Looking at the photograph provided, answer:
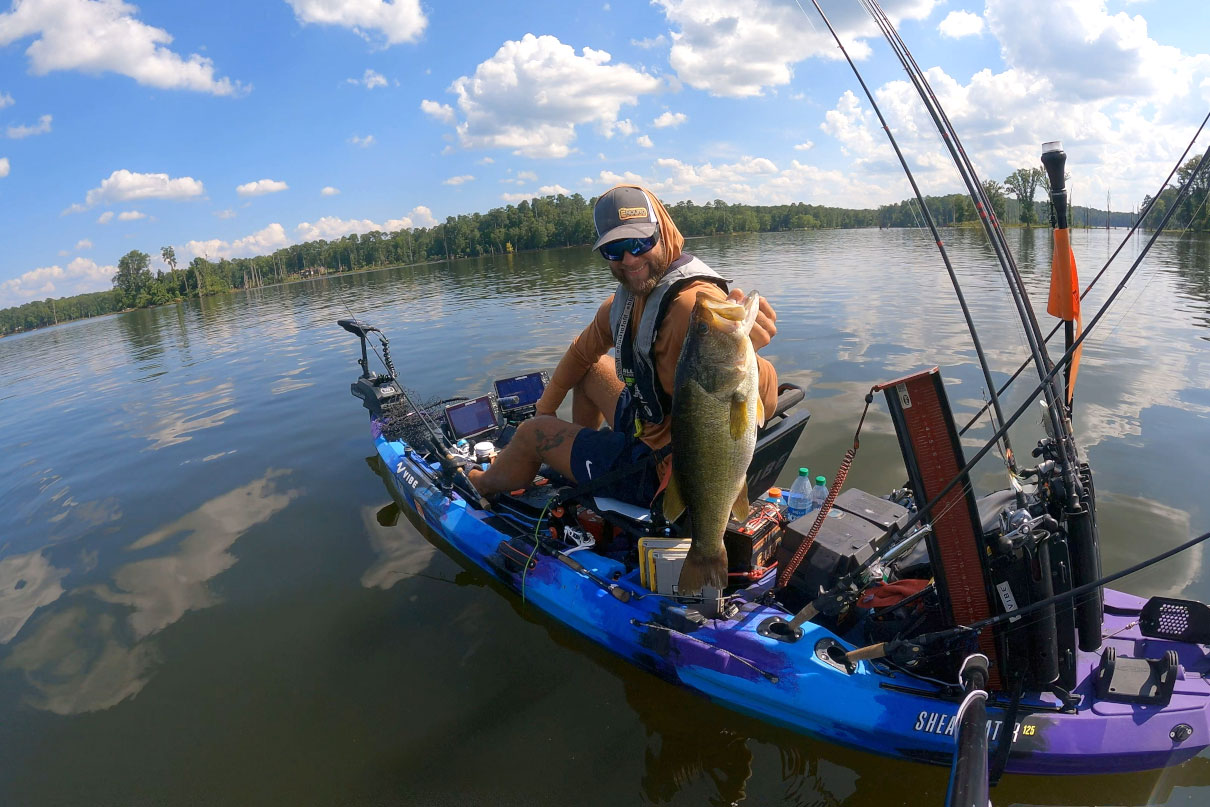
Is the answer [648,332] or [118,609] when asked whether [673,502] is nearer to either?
[648,332]

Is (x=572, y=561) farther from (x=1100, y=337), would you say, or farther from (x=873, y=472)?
(x=1100, y=337)

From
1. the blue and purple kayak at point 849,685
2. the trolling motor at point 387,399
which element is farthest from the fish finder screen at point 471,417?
the blue and purple kayak at point 849,685

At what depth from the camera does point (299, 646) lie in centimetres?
499

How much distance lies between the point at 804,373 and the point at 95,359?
25.7m

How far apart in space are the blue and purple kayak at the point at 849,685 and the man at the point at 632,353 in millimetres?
787

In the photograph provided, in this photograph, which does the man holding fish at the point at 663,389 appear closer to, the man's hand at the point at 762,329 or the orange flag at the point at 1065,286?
the man's hand at the point at 762,329

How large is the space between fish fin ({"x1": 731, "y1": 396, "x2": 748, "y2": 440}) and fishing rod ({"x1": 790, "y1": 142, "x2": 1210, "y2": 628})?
102 centimetres

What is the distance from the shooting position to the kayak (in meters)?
2.77

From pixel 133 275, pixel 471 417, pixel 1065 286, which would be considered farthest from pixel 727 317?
pixel 133 275

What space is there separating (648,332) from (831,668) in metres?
2.04

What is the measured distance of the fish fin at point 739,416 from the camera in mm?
2271

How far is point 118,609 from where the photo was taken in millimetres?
5770

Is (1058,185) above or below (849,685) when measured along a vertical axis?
above

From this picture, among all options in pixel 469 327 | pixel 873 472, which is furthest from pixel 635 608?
pixel 469 327
